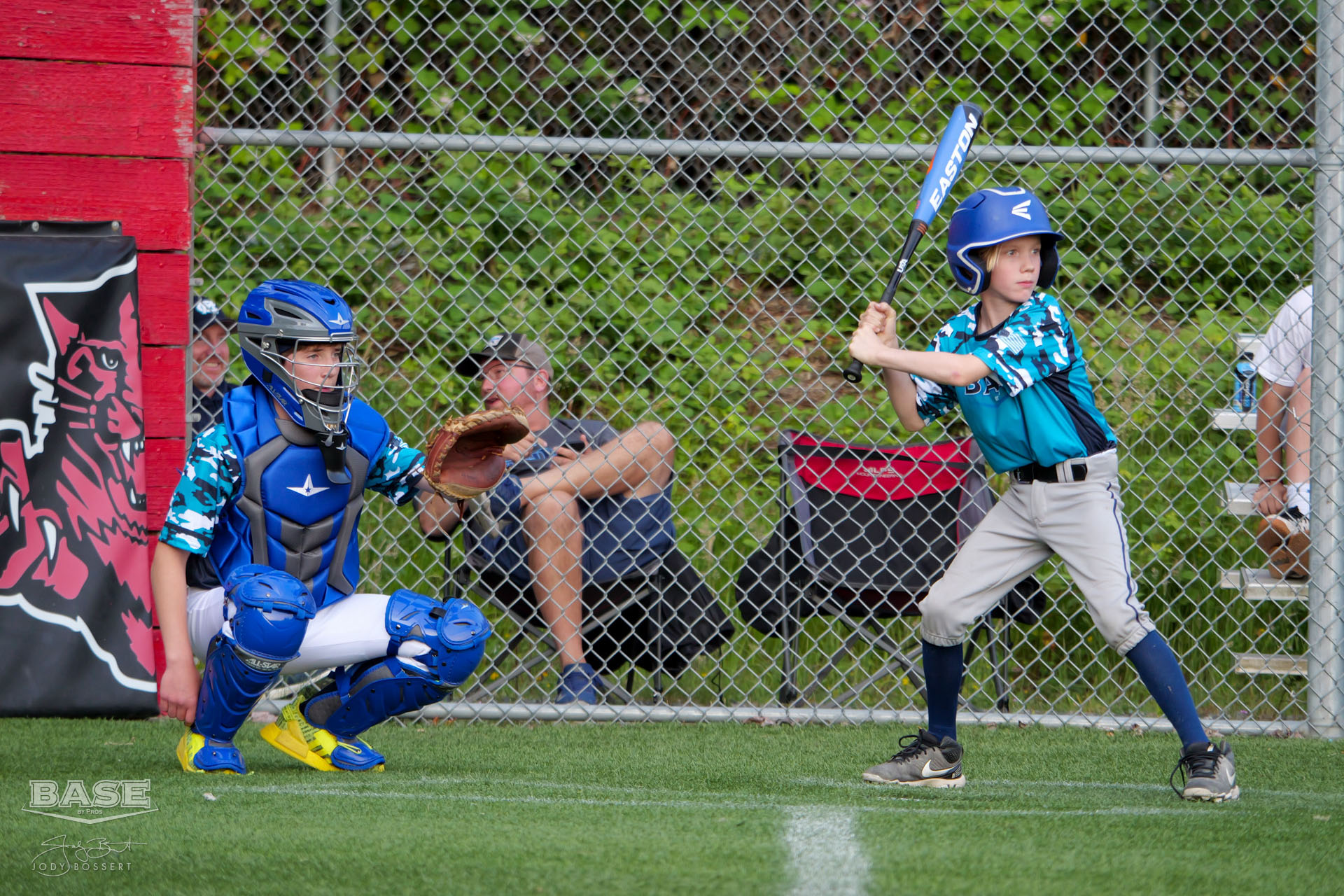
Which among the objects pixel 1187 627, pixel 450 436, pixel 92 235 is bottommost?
pixel 1187 627

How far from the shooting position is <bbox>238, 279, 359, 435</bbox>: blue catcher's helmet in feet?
11.0

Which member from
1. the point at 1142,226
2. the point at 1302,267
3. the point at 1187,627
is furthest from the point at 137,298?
the point at 1302,267

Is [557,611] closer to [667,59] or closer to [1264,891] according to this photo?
[1264,891]

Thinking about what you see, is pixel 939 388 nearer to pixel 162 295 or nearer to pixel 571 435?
pixel 571 435

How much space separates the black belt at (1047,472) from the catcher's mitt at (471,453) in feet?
4.07

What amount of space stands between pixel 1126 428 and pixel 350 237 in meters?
3.73

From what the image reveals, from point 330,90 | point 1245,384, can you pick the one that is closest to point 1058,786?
point 1245,384

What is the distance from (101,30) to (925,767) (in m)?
3.13

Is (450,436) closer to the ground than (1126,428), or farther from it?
farther from it

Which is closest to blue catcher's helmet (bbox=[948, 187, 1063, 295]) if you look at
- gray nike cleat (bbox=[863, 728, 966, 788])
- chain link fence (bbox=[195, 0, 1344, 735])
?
chain link fence (bbox=[195, 0, 1344, 735])

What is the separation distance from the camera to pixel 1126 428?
20.4 ft

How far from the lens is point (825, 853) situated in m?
2.55

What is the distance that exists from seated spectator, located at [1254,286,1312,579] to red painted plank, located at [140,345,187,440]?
3.51 m

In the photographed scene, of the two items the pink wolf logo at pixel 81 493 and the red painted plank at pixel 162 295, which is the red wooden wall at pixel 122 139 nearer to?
the red painted plank at pixel 162 295
